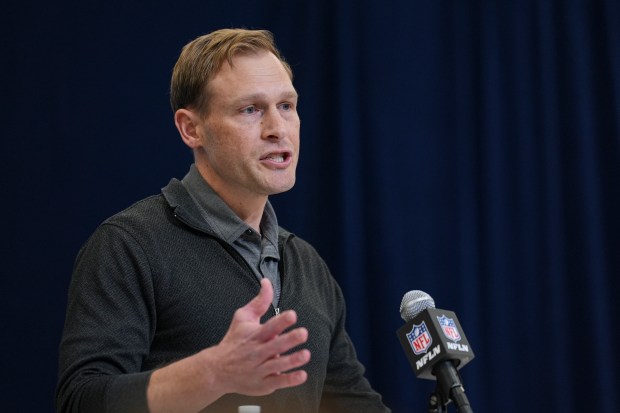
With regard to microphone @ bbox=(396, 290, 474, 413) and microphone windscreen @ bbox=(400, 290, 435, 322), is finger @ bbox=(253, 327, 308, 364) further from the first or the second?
microphone windscreen @ bbox=(400, 290, 435, 322)

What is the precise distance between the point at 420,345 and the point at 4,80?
1.90 metres

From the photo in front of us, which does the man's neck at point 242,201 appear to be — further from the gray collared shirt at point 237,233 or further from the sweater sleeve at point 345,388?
the sweater sleeve at point 345,388

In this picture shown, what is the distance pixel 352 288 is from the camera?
3.05m

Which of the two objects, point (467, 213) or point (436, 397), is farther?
point (467, 213)

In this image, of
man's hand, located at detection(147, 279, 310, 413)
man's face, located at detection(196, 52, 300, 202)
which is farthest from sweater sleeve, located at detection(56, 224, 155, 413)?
man's face, located at detection(196, 52, 300, 202)

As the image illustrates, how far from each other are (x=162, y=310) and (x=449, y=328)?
0.62 meters

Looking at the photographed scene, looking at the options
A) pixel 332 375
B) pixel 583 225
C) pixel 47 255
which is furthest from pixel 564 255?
pixel 47 255

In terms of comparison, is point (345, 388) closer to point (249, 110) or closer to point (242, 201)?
point (242, 201)

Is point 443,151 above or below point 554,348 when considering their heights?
above

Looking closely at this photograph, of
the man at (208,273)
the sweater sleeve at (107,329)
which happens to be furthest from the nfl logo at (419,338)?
the sweater sleeve at (107,329)

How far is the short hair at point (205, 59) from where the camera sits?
2002mm

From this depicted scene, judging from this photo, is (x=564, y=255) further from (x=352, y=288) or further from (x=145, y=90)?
(x=145, y=90)

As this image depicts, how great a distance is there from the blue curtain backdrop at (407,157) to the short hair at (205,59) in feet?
3.07

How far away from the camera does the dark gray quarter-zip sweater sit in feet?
5.24
